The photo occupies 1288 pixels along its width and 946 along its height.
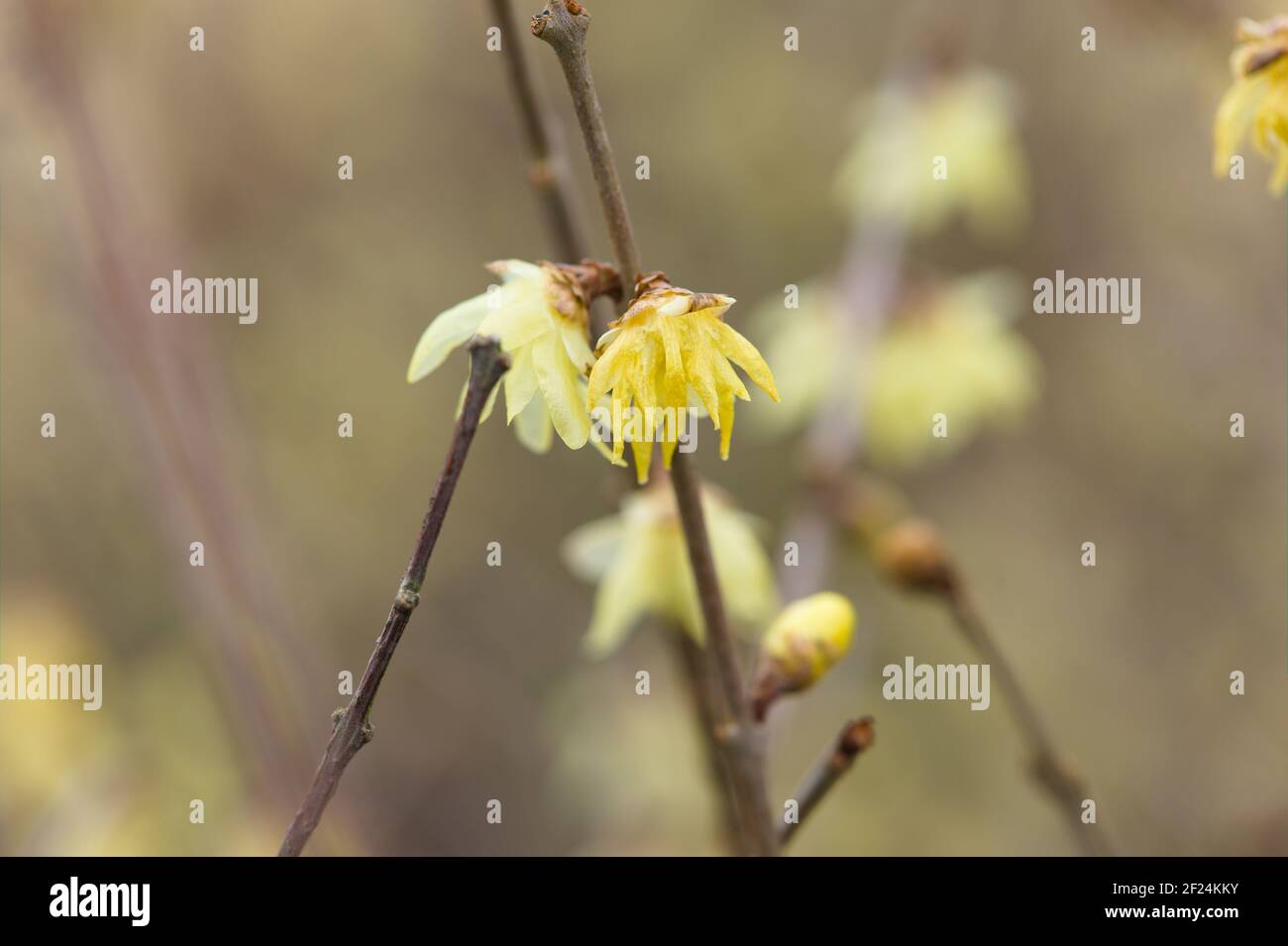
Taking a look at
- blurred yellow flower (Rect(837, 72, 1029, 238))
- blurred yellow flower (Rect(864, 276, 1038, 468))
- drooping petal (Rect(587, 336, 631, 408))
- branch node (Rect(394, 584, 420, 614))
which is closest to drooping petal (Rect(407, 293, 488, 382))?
drooping petal (Rect(587, 336, 631, 408))

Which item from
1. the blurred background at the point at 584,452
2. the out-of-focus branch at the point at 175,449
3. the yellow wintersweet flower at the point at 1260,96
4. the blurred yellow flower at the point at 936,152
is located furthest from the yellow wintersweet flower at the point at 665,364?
the blurred yellow flower at the point at 936,152

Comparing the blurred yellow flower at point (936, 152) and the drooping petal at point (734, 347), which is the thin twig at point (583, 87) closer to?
the drooping petal at point (734, 347)

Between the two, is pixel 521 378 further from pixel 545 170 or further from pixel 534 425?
pixel 545 170

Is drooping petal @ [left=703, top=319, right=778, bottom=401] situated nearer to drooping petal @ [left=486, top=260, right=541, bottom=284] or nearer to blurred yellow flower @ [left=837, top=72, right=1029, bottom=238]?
drooping petal @ [left=486, top=260, right=541, bottom=284]

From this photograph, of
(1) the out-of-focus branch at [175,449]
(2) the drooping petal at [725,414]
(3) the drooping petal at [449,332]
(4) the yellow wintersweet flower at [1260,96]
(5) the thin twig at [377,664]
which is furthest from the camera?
(1) the out-of-focus branch at [175,449]

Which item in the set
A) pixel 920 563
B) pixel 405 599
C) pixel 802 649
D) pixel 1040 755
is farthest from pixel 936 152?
pixel 405 599
